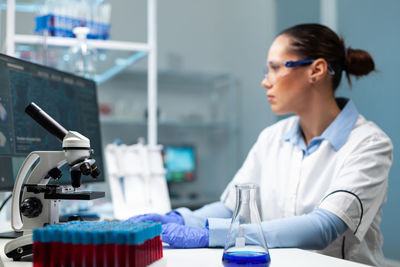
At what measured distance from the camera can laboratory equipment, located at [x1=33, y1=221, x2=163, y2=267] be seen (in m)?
0.73

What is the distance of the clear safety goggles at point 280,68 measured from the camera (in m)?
1.63

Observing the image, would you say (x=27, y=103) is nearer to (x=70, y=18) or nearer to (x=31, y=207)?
(x=31, y=207)

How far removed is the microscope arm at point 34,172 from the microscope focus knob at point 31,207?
1cm

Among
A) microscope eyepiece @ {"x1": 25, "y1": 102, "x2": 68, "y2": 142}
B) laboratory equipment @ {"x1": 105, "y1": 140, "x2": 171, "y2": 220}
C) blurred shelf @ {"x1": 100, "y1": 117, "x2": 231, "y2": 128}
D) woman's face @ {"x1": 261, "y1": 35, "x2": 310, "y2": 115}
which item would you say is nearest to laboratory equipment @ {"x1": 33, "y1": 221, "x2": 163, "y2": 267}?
microscope eyepiece @ {"x1": 25, "y1": 102, "x2": 68, "y2": 142}

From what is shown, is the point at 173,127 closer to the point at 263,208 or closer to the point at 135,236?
the point at 263,208

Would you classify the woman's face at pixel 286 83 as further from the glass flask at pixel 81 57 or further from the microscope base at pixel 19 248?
the microscope base at pixel 19 248

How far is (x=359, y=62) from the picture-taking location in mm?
1656

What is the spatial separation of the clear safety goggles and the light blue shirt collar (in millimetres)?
155

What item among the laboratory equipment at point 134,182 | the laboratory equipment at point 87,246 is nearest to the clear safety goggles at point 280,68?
the laboratory equipment at point 134,182

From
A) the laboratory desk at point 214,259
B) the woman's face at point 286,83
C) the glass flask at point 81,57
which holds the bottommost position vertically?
the laboratory desk at point 214,259

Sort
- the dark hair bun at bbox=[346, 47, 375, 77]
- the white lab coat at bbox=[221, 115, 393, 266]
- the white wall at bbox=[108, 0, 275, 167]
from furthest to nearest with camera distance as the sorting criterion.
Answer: the white wall at bbox=[108, 0, 275, 167] < the dark hair bun at bbox=[346, 47, 375, 77] < the white lab coat at bbox=[221, 115, 393, 266]

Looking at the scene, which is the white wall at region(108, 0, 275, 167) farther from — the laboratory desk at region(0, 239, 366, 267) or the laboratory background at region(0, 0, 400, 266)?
the laboratory desk at region(0, 239, 366, 267)

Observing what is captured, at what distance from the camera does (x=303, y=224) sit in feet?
3.93

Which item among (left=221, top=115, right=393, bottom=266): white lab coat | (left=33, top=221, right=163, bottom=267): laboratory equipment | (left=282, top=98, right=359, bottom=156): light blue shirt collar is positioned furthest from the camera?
(left=282, top=98, right=359, bottom=156): light blue shirt collar
